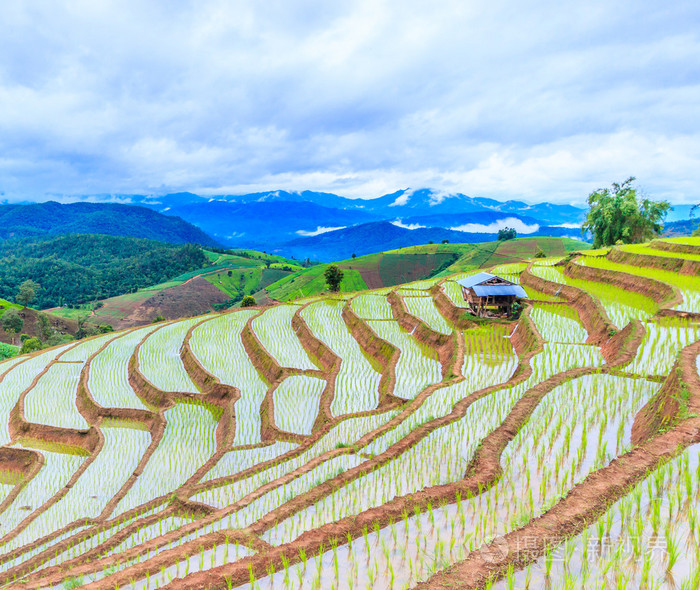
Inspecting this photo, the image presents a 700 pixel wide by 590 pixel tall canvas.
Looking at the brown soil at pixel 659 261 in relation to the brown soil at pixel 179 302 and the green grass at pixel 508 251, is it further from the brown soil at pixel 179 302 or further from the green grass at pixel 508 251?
the brown soil at pixel 179 302

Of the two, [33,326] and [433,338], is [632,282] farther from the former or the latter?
[33,326]

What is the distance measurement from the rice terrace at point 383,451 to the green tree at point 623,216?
14.8 meters

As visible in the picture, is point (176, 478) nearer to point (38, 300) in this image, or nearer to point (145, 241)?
point (38, 300)

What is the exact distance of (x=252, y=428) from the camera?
12.2 m

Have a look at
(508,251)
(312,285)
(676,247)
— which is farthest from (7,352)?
(508,251)

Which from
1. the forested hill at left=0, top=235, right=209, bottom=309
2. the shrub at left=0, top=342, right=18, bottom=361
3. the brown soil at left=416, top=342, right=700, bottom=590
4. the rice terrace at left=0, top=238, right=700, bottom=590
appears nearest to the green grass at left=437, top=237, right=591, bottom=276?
the rice terrace at left=0, top=238, right=700, bottom=590

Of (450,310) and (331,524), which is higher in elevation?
(450,310)

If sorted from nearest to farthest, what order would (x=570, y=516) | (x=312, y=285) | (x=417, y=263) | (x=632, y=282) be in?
(x=570, y=516)
(x=632, y=282)
(x=312, y=285)
(x=417, y=263)

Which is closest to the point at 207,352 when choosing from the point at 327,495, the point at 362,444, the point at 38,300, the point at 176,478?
the point at 176,478

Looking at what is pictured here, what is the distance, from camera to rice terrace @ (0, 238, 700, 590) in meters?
3.82

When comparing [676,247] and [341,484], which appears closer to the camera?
[341,484]

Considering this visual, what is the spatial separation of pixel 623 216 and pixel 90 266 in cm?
14014

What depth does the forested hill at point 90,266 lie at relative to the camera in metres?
108

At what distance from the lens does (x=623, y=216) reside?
35.2 metres
